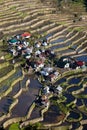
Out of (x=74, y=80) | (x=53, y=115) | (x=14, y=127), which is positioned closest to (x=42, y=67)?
(x=74, y=80)

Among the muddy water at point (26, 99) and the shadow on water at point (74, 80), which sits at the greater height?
the muddy water at point (26, 99)

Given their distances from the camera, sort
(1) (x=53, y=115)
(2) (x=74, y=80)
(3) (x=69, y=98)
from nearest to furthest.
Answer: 1. (1) (x=53, y=115)
2. (3) (x=69, y=98)
3. (2) (x=74, y=80)

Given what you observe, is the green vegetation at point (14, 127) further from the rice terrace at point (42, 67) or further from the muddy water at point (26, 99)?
the muddy water at point (26, 99)

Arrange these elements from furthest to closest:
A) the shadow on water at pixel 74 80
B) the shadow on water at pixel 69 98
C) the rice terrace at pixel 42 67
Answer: the shadow on water at pixel 74 80, the shadow on water at pixel 69 98, the rice terrace at pixel 42 67

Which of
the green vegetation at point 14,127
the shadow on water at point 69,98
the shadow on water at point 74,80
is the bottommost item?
the shadow on water at point 74,80

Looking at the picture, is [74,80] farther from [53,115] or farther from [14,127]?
[14,127]

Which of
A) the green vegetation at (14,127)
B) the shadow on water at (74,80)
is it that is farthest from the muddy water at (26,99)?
the shadow on water at (74,80)

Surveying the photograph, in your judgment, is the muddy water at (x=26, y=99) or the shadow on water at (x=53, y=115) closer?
the shadow on water at (x=53, y=115)

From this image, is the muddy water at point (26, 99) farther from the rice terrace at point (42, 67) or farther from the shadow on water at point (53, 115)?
the shadow on water at point (53, 115)

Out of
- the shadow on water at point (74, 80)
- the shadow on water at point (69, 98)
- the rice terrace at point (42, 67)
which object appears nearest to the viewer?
the rice terrace at point (42, 67)
